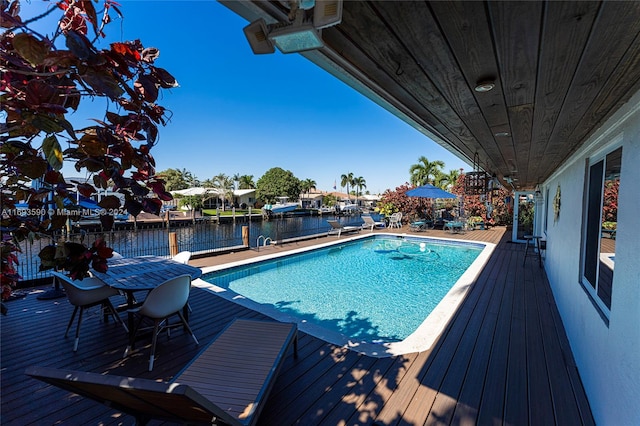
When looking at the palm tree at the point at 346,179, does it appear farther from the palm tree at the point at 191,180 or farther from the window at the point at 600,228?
the window at the point at 600,228

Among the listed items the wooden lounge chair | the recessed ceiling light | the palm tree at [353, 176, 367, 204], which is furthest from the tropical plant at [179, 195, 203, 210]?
the recessed ceiling light

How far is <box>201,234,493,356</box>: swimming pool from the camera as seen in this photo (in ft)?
12.8

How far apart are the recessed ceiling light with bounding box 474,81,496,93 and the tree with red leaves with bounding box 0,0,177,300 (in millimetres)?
1709

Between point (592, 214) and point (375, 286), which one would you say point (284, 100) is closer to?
point (375, 286)

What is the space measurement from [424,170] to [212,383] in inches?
923

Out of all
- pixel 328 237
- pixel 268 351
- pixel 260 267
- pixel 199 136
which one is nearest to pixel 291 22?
pixel 268 351

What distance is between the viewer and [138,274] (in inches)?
141

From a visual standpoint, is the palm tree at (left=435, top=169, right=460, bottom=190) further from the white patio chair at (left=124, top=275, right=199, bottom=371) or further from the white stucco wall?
the white patio chair at (left=124, top=275, right=199, bottom=371)

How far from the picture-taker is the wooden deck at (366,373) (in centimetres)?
208

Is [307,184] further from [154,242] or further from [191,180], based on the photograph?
[154,242]

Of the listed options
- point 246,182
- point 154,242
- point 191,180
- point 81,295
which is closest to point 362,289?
point 81,295

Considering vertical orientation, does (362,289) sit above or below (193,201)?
below

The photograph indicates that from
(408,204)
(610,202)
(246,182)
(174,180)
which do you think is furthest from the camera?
(246,182)

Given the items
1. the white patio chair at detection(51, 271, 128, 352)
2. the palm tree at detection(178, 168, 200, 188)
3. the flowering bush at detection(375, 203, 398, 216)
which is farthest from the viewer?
the palm tree at detection(178, 168, 200, 188)
